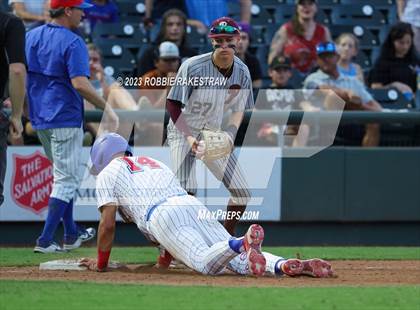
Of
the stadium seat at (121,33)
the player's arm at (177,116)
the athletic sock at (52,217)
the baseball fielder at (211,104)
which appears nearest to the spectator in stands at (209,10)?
the stadium seat at (121,33)

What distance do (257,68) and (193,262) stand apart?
5231 mm

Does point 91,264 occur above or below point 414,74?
below

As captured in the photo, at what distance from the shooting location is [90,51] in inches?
444

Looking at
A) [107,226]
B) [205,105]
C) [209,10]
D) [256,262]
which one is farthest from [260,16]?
[256,262]

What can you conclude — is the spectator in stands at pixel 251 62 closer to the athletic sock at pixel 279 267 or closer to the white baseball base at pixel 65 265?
the white baseball base at pixel 65 265

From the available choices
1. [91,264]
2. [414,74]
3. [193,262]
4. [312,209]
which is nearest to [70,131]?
[91,264]

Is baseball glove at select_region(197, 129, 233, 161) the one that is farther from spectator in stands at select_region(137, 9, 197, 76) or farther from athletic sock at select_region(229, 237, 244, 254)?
spectator in stands at select_region(137, 9, 197, 76)

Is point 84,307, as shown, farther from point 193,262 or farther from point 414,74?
point 414,74

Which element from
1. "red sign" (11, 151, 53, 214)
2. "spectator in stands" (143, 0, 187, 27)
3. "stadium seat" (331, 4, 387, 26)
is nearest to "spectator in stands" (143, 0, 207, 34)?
"spectator in stands" (143, 0, 187, 27)

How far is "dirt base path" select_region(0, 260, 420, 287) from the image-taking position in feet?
23.4

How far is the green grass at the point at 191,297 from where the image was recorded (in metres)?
5.82

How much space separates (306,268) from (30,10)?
6.51 meters

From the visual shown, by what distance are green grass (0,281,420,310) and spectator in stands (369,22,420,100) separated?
6178mm

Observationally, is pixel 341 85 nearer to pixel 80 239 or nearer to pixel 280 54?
pixel 280 54
